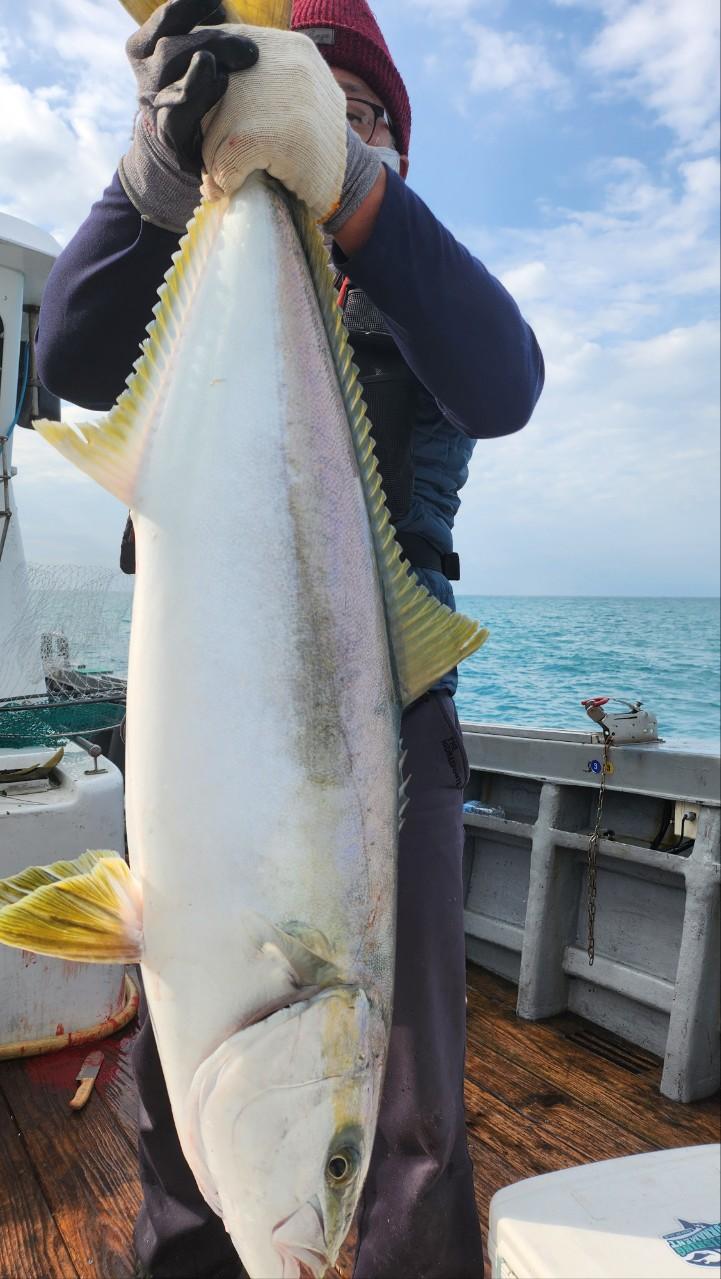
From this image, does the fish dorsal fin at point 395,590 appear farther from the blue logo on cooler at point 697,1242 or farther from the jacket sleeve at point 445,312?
the blue logo on cooler at point 697,1242

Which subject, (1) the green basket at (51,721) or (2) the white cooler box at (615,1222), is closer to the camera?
(2) the white cooler box at (615,1222)

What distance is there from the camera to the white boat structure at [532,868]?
10.0 ft

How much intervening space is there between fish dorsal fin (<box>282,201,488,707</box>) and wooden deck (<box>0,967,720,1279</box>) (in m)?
1.87

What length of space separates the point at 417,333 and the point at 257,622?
587 millimetres

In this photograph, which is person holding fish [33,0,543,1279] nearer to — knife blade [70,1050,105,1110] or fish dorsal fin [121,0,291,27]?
fish dorsal fin [121,0,291,27]

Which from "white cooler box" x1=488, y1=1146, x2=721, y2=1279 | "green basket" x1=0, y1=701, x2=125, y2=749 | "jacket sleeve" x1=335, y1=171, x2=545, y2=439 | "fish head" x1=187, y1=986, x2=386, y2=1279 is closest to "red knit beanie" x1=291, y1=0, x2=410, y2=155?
"jacket sleeve" x1=335, y1=171, x2=545, y2=439

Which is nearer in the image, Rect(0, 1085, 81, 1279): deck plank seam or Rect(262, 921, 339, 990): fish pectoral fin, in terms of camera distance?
Rect(262, 921, 339, 990): fish pectoral fin

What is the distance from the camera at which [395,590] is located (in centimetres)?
133

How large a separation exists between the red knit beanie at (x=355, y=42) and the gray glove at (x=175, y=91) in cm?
60

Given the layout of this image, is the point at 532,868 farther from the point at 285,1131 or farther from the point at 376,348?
the point at 285,1131

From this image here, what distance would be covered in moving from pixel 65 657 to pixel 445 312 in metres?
3.70

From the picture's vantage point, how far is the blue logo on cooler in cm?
150

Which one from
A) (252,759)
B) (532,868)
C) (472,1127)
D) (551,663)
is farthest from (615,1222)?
(551,663)

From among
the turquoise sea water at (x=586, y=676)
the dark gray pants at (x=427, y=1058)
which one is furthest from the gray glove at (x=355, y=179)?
the turquoise sea water at (x=586, y=676)
